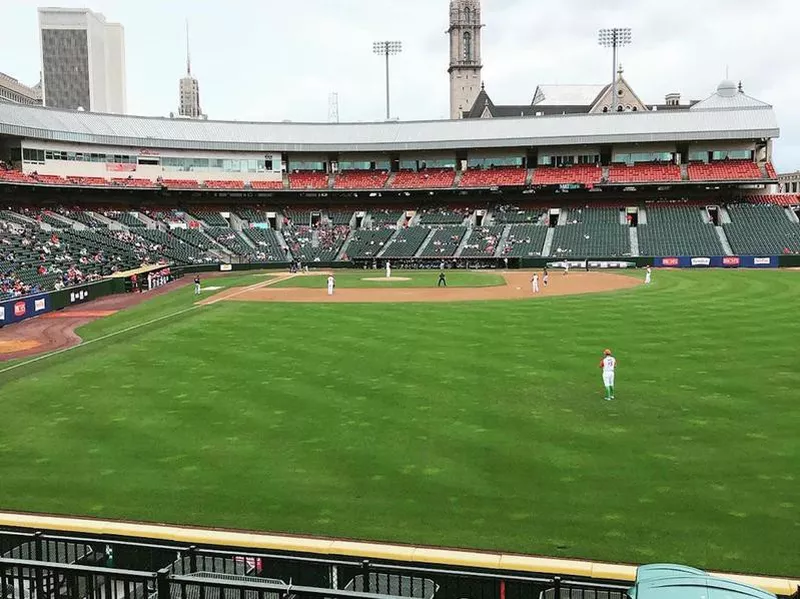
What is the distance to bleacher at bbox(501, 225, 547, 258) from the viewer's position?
242ft

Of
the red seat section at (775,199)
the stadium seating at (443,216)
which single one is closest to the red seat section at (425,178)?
the stadium seating at (443,216)

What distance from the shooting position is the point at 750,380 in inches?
818

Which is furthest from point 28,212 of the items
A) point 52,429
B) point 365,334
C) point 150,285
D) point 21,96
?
point 21,96

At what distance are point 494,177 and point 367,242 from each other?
17537 mm

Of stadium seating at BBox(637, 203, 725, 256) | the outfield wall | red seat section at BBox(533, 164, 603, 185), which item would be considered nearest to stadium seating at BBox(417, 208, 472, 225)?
red seat section at BBox(533, 164, 603, 185)

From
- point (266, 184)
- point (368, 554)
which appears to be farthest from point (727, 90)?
point (368, 554)

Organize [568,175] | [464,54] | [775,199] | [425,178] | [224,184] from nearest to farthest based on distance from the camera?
[775,199]
[568,175]
[224,184]
[425,178]
[464,54]

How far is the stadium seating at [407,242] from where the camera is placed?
7806 cm

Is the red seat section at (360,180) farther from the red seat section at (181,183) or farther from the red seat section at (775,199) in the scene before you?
the red seat section at (775,199)

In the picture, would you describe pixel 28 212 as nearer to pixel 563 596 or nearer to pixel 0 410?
pixel 0 410

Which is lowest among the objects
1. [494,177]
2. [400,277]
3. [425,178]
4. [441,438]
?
[441,438]

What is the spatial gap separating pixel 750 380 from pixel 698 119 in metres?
68.9

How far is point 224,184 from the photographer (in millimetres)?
85750

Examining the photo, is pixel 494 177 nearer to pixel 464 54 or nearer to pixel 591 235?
pixel 591 235
